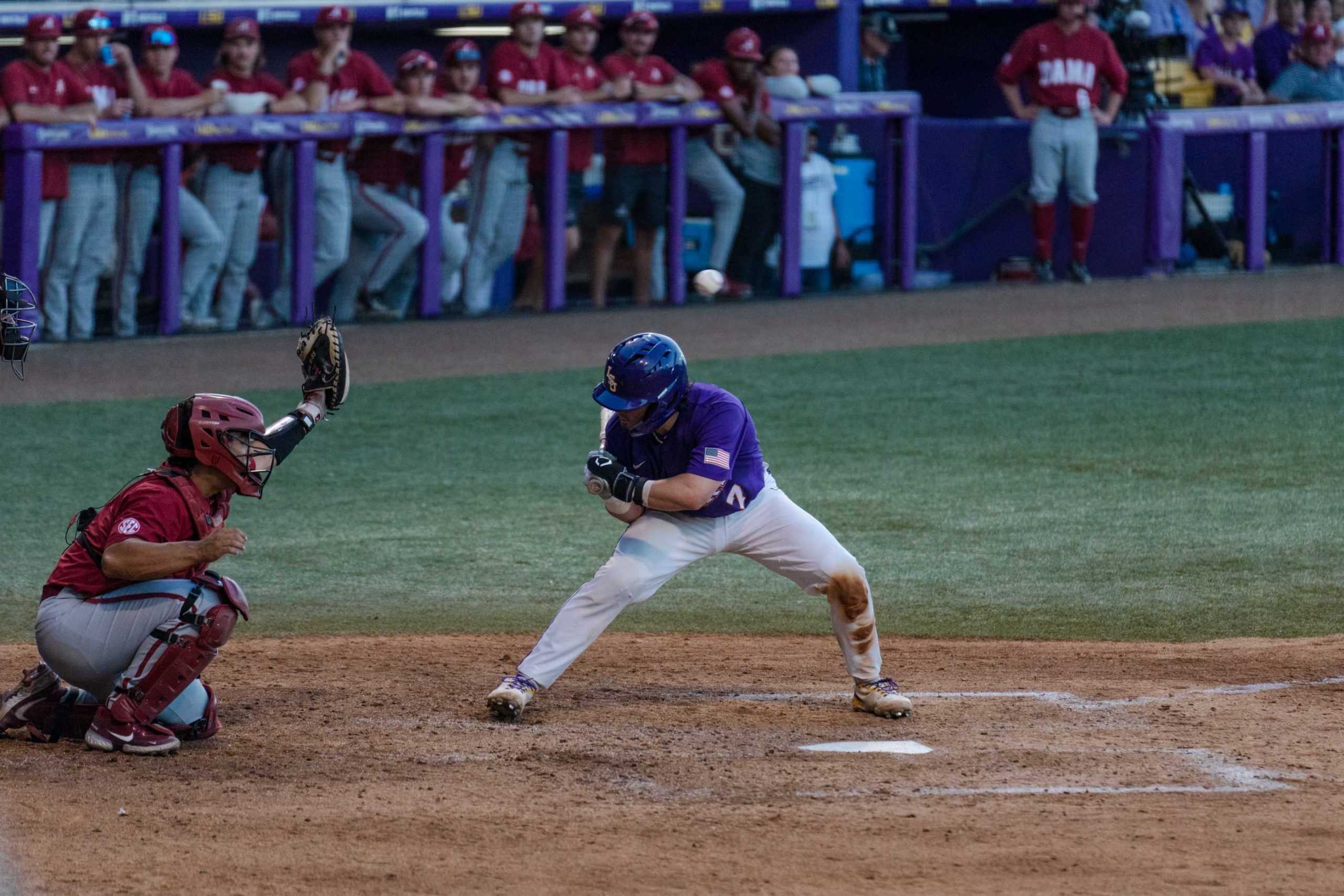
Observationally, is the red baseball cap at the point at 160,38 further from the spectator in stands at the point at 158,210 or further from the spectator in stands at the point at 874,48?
the spectator in stands at the point at 874,48

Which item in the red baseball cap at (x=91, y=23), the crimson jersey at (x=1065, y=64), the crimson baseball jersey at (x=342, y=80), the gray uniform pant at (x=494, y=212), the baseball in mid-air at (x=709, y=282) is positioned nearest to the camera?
the baseball in mid-air at (x=709, y=282)

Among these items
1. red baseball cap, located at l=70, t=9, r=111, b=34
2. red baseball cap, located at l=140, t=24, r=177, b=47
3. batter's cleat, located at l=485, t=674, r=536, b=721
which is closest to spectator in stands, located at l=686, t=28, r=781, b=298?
red baseball cap, located at l=140, t=24, r=177, b=47

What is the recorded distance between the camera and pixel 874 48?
53.7ft

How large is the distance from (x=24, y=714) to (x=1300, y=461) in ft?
20.6

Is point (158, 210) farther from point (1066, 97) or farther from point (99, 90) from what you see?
point (1066, 97)

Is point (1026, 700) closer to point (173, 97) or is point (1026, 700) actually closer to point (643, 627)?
point (643, 627)

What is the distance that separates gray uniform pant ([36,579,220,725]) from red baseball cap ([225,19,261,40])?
8.01m

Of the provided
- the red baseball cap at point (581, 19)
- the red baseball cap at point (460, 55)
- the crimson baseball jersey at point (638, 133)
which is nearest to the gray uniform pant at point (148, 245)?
the red baseball cap at point (460, 55)

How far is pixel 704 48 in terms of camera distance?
1712 cm

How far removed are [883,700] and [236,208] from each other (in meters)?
7.79

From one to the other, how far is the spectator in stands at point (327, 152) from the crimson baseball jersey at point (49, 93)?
4.54 ft

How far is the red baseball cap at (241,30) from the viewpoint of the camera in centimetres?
1257

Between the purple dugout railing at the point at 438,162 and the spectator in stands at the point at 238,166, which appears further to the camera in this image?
the spectator in stands at the point at 238,166

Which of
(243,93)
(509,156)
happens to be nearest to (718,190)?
(509,156)
